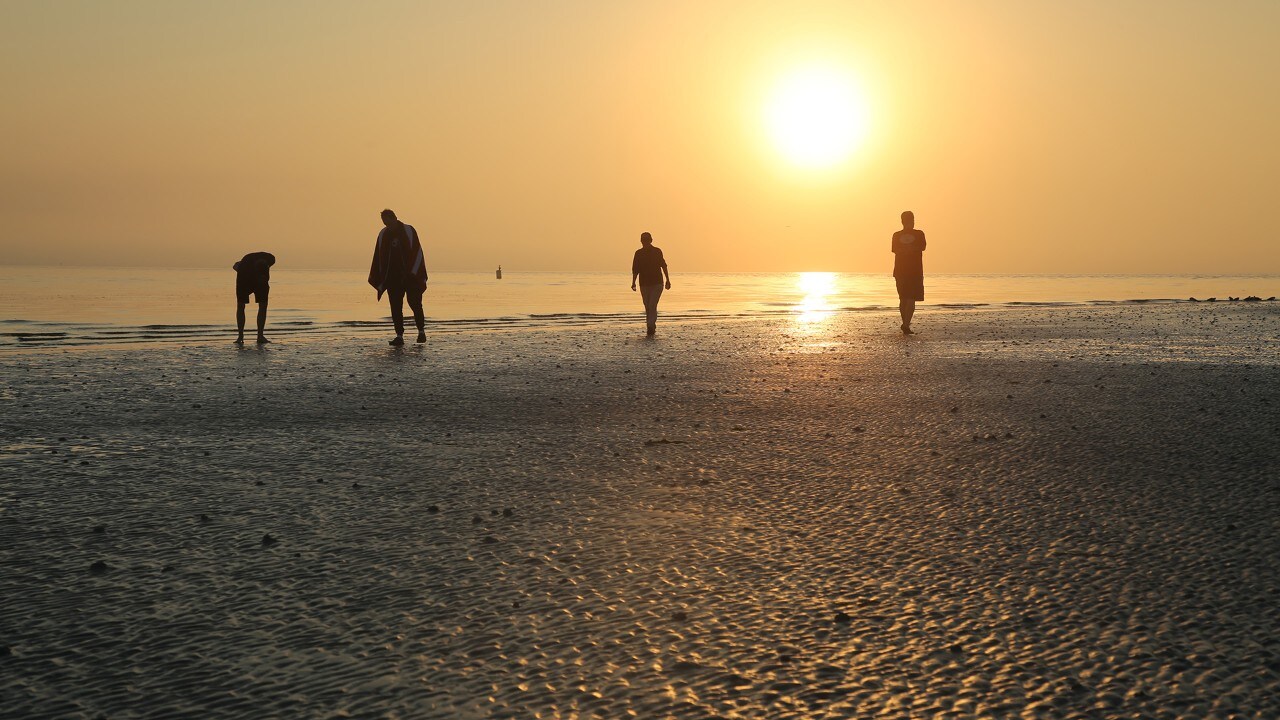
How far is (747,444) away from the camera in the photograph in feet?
25.6

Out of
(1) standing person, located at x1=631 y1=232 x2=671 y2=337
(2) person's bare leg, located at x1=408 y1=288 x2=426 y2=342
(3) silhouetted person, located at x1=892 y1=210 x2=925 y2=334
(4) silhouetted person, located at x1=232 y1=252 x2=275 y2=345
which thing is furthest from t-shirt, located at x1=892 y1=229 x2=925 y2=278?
(4) silhouetted person, located at x1=232 y1=252 x2=275 y2=345

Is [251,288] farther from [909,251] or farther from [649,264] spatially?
[909,251]

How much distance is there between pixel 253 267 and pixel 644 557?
54.4 feet

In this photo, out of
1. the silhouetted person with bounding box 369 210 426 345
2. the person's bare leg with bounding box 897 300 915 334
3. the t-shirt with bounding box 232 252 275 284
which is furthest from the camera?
the person's bare leg with bounding box 897 300 915 334

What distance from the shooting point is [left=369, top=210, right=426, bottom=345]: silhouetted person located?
19.2 m

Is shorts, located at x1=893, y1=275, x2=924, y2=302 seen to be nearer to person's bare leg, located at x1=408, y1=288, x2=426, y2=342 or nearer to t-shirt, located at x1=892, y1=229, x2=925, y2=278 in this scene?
t-shirt, located at x1=892, y1=229, x2=925, y2=278

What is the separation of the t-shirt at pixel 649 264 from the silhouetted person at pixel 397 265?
4815 millimetres

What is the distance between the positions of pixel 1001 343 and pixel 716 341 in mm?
5282

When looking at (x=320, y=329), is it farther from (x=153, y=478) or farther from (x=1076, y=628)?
(x=1076, y=628)

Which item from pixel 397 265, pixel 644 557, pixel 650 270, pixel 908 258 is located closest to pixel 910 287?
pixel 908 258

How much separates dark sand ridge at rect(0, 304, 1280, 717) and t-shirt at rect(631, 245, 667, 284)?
11.7 meters

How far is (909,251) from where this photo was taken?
2133cm

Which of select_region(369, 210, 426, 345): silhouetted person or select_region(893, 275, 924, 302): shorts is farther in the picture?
select_region(893, 275, 924, 302): shorts

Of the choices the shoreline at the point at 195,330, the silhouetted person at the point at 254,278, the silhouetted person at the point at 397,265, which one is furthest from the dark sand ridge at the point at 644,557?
the shoreline at the point at 195,330
